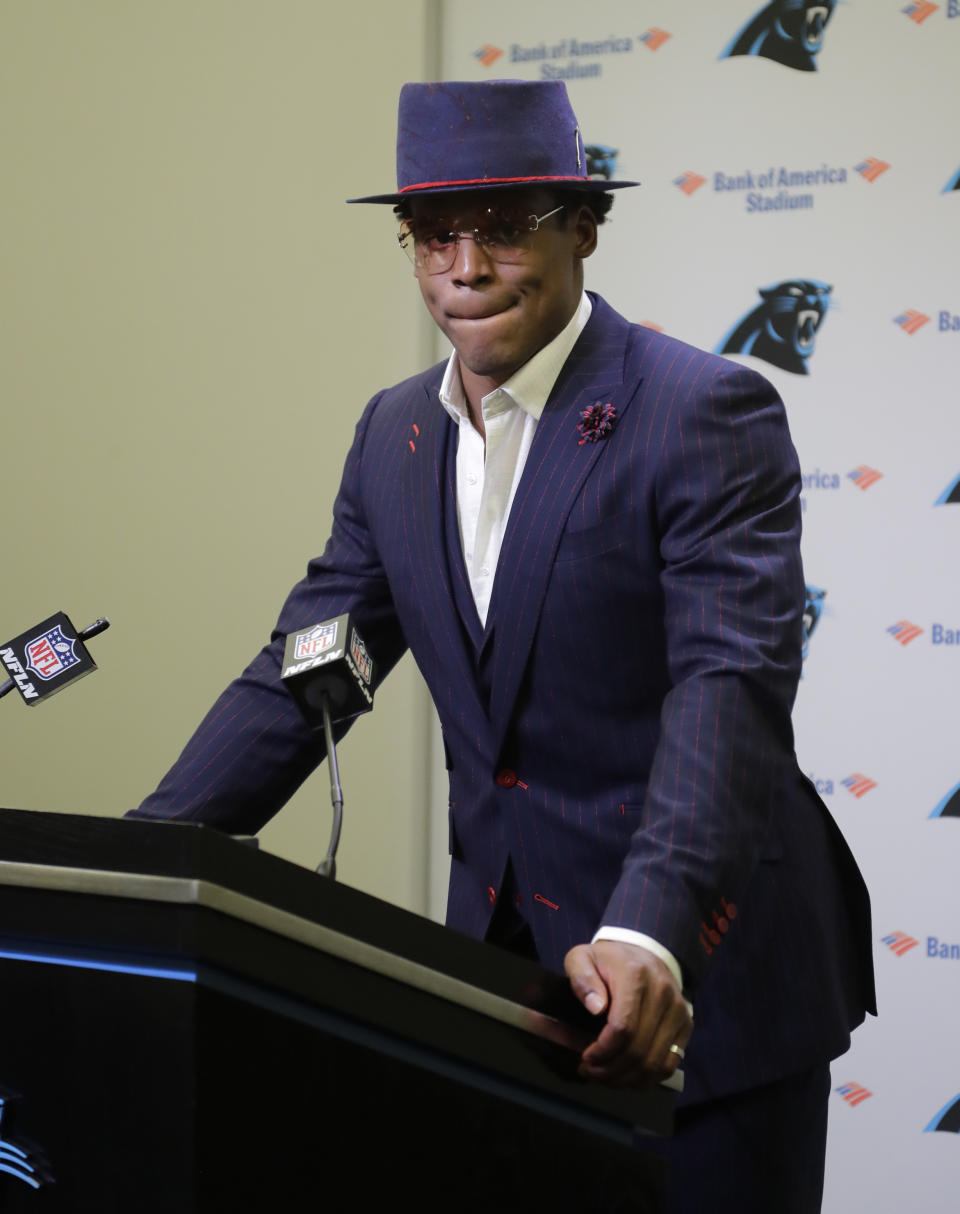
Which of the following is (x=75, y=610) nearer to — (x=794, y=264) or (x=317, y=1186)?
(x=794, y=264)

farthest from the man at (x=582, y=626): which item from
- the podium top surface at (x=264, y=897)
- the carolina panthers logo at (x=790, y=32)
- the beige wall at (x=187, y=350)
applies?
the beige wall at (x=187, y=350)

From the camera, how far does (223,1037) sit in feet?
2.48

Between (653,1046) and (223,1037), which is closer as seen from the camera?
(223,1037)

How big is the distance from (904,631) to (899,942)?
2.04 feet

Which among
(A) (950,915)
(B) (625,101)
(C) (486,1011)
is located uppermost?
(B) (625,101)

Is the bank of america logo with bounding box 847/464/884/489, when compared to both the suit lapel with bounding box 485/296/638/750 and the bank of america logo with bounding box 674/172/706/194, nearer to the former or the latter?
the bank of america logo with bounding box 674/172/706/194

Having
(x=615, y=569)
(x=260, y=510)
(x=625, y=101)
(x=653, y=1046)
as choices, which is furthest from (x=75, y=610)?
(x=653, y=1046)

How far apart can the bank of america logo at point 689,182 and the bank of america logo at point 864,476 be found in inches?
27.2

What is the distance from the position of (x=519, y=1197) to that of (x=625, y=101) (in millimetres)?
2721

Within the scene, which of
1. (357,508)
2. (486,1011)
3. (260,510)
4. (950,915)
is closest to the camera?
(486,1011)

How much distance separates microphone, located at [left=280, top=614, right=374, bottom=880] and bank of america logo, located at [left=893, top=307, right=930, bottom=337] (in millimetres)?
2073

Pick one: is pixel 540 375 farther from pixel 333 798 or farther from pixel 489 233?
pixel 333 798

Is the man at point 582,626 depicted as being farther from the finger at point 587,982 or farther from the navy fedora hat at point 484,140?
the finger at point 587,982

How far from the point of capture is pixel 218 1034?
0.75 metres
